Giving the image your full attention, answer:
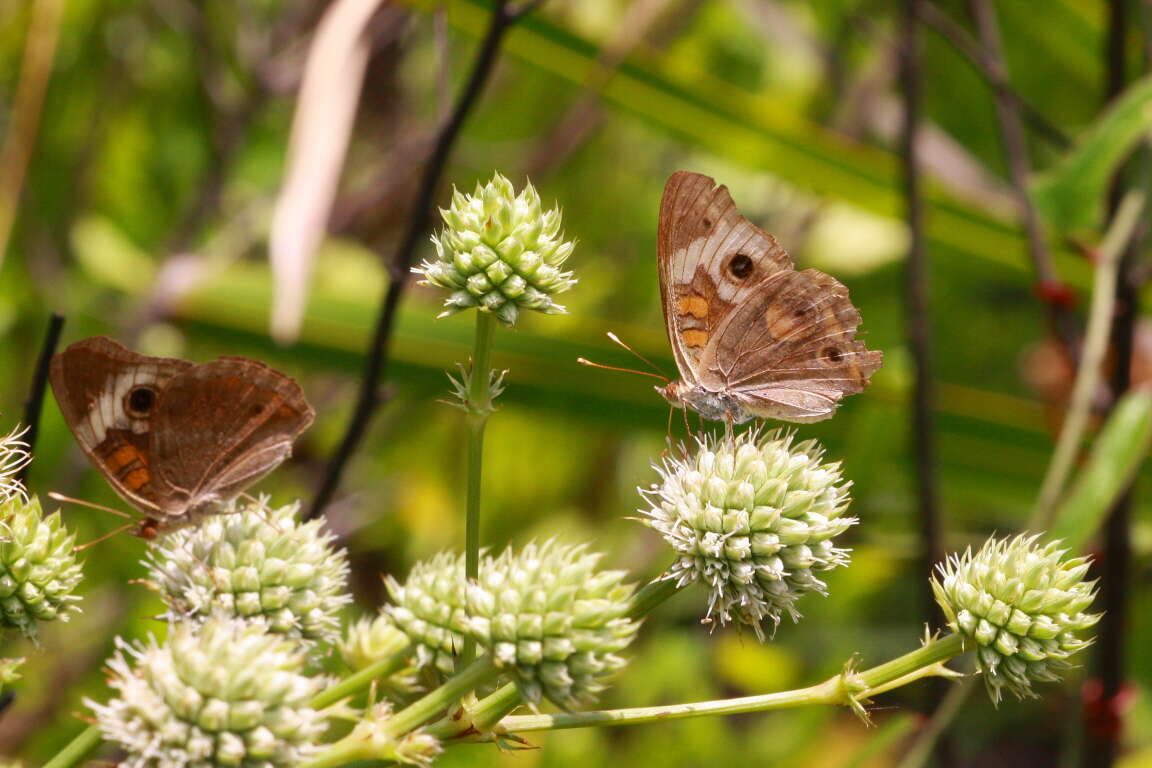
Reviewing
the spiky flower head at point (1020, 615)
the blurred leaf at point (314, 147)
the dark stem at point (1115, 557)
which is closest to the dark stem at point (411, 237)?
the blurred leaf at point (314, 147)

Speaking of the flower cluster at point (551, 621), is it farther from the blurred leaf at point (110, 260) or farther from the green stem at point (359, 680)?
the blurred leaf at point (110, 260)

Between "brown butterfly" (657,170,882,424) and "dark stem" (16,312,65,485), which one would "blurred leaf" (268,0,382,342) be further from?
"brown butterfly" (657,170,882,424)

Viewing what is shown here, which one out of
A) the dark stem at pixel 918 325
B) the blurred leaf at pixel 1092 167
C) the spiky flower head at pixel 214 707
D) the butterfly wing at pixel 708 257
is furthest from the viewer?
the dark stem at pixel 918 325

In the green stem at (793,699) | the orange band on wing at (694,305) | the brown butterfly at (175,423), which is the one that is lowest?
the green stem at (793,699)

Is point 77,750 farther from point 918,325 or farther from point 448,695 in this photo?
point 918,325

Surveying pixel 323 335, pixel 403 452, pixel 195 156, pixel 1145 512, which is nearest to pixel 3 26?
pixel 195 156

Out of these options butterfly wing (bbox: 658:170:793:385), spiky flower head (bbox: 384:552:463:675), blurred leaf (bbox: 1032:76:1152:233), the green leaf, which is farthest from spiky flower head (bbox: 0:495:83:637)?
blurred leaf (bbox: 1032:76:1152:233)

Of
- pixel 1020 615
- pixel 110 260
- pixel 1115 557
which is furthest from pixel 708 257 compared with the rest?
pixel 110 260

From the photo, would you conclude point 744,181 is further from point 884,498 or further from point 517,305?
point 517,305
